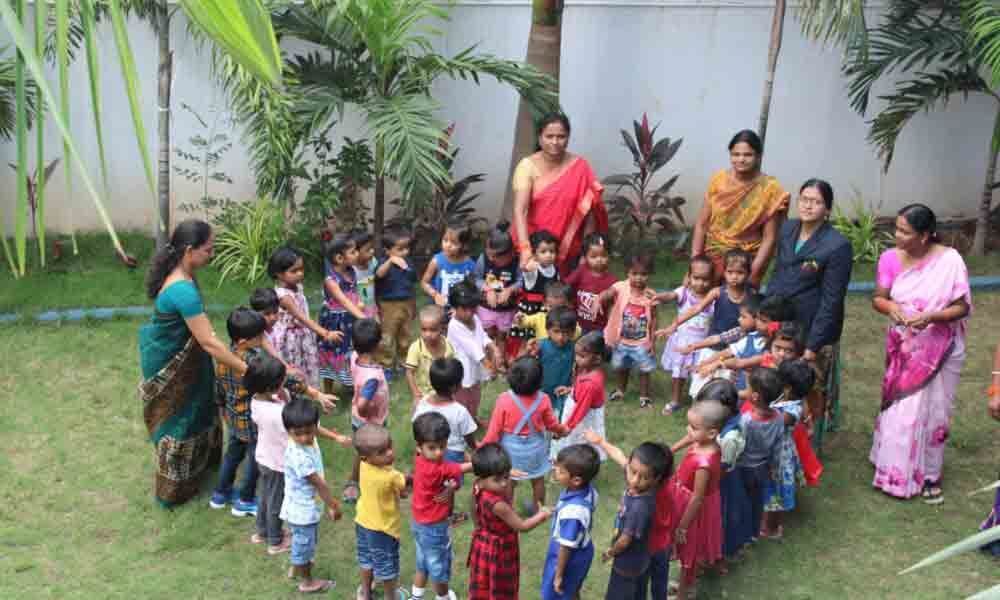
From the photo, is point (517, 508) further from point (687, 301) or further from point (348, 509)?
point (687, 301)

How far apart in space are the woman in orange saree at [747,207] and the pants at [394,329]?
67.9 inches

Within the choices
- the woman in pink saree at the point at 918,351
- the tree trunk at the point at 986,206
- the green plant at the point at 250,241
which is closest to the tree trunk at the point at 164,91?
the green plant at the point at 250,241

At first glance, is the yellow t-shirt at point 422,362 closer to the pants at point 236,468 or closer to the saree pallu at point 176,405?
the pants at point 236,468

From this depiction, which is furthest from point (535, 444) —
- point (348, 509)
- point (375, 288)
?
point (375, 288)

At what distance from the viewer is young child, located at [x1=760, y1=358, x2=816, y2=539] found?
4.51 meters

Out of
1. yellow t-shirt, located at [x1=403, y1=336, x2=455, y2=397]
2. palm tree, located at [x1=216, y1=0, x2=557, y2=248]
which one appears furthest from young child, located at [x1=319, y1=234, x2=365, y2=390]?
palm tree, located at [x1=216, y1=0, x2=557, y2=248]

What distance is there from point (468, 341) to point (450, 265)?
0.72m

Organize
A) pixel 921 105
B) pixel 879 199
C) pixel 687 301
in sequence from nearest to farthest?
1. pixel 687 301
2. pixel 921 105
3. pixel 879 199

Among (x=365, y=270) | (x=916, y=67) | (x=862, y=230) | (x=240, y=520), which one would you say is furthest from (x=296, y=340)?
(x=916, y=67)

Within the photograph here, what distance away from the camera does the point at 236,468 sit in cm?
487

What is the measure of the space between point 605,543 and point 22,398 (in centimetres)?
335

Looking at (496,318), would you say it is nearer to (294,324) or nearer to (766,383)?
(294,324)

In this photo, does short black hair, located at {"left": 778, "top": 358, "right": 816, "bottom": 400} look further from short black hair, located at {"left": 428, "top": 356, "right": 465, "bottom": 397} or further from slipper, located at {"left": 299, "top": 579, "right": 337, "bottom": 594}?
slipper, located at {"left": 299, "top": 579, "right": 337, "bottom": 594}

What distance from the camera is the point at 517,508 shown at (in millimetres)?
4918
